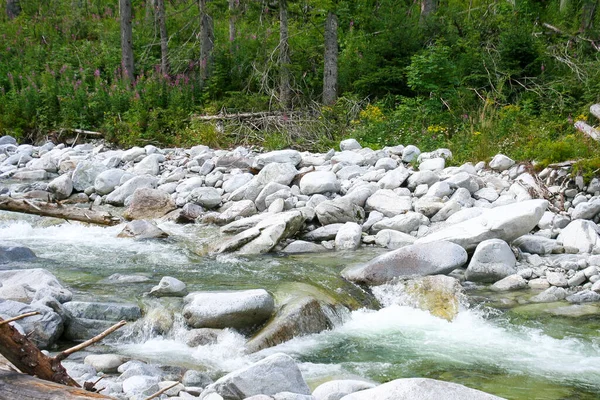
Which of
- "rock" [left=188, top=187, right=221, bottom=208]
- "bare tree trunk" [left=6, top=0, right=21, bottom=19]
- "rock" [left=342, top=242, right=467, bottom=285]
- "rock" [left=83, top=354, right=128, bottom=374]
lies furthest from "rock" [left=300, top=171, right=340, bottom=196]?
"bare tree trunk" [left=6, top=0, right=21, bottom=19]

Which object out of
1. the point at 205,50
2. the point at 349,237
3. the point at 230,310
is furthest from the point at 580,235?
the point at 205,50

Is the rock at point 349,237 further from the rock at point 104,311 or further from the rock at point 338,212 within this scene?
the rock at point 104,311

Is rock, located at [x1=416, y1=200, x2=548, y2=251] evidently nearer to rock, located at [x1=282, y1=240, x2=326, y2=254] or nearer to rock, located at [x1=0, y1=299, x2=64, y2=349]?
rock, located at [x1=282, y1=240, x2=326, y2=254]

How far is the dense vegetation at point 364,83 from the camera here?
12.0 meters

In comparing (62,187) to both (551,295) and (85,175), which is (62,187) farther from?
(551,295)

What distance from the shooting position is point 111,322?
514 centimetres

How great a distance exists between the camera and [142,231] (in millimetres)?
8125

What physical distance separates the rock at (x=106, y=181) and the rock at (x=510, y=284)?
6.43 metres

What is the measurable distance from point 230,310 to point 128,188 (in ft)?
18.2

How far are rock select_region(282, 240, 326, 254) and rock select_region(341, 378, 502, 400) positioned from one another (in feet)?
14.2

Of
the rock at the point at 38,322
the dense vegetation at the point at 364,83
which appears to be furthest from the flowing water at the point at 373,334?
the dense vegetation at the point at 364,83

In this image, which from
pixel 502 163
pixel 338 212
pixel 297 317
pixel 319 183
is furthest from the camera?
pixel 502 163

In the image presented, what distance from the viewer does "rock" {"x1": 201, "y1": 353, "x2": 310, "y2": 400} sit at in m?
3.56

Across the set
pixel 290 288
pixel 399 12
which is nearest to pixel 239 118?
pixel 399 12
